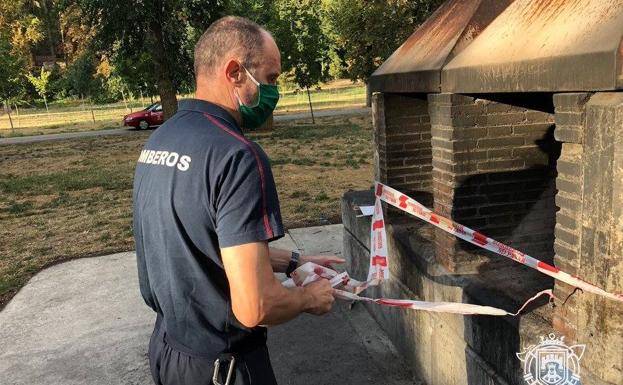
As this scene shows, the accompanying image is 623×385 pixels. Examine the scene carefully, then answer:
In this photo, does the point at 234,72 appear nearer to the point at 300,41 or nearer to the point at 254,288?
the point at 254,288

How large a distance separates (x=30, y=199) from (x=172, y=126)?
11.7 meters

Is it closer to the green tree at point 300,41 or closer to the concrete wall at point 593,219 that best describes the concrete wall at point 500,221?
the concrete wall at point 593,219

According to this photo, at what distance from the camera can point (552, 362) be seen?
2611mm

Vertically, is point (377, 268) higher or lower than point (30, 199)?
higher

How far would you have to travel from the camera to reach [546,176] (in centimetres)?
388

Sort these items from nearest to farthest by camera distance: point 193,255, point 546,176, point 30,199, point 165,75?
point 193,255 → point 546,176 → point 30,199 → point 165,75

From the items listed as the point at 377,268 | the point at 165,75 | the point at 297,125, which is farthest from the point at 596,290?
the point at 297,125

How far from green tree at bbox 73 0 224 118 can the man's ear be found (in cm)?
1564

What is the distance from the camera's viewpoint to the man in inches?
69.8

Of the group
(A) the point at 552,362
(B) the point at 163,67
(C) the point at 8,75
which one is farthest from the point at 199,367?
(C) the point at 8,75

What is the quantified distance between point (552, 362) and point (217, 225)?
5.82 ft

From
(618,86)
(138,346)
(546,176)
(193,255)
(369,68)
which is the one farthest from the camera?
(369,68)

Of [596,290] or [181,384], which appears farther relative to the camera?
[596,290]

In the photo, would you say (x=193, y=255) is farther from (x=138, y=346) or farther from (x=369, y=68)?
(x=369, y=68)
